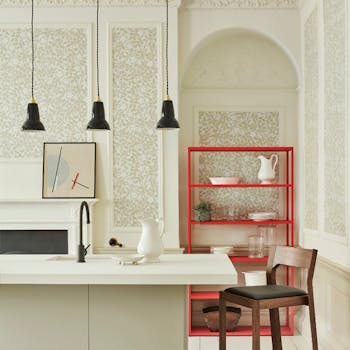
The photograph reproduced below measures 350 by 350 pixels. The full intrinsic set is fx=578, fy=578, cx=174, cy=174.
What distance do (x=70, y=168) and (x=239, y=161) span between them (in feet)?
5.39

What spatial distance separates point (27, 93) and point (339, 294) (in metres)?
3.32

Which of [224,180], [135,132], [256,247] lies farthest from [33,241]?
[256,247]

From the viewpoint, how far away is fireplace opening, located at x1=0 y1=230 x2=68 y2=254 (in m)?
5.36

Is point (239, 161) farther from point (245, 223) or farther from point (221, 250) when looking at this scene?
point (221, 250)

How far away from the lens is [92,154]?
5.39 m

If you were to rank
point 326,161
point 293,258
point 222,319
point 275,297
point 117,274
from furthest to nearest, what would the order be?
1. point 326,161
2. point 293,258
3. point 222,319
4. point 275,297
5. point 117,274

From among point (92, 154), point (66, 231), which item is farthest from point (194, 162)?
point (66, 231)

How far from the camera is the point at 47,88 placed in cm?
545

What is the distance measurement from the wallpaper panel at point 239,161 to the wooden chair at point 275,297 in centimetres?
162

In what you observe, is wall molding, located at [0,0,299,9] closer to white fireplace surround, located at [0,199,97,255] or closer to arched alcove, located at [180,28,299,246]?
arched alcove, located at [180,28,299,246]

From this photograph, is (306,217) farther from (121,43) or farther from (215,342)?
(121,43)

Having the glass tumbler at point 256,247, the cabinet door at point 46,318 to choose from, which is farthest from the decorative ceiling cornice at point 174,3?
Answer: the cabinet door at point 46,318

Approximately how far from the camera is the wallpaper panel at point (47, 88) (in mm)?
5438

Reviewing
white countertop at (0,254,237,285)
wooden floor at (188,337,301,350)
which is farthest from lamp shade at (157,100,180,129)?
wooden floor at (188,337,301,350)
